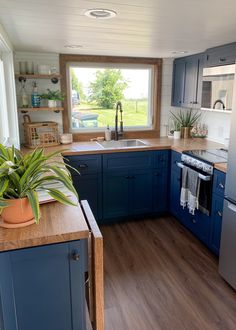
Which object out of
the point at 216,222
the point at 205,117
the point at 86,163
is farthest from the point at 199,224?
the point at 205,117

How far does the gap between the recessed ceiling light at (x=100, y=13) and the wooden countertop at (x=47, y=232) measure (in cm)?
126

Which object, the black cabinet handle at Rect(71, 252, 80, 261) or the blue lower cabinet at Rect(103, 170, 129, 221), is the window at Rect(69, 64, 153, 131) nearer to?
the blue lower cabinet at Rect(103, 170, 129, 221)

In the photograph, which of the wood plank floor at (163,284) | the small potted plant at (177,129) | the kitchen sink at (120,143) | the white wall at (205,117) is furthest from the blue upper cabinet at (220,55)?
the wood plank floor at (163,284)

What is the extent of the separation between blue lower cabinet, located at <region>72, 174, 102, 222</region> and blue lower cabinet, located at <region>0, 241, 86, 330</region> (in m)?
1.89

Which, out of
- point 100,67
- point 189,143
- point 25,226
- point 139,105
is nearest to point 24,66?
point 100,67

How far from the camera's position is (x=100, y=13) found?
1.79 m

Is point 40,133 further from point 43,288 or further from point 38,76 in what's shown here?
point 43,288

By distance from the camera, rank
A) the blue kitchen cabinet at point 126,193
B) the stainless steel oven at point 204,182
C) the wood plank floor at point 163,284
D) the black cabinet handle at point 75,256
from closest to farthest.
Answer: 1. the black cabinet handle at point 75,256
2. the wood plank floor at point 163,284
3. the stainless steel oven at point 204,182
4. the blue kitchen cabinet at point 126,193

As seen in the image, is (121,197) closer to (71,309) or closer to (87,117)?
(87,117)

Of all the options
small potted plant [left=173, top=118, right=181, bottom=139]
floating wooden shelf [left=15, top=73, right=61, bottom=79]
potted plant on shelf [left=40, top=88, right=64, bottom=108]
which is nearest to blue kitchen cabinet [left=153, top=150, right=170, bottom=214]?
small potted plant [left=173, top=118, right=181, bottom=139]

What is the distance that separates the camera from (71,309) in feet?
5.06

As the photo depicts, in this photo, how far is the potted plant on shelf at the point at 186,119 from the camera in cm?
416

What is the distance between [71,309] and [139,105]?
3272mm

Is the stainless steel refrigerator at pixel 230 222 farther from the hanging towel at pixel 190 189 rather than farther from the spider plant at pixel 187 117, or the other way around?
the spider plant at pixel 187 117
